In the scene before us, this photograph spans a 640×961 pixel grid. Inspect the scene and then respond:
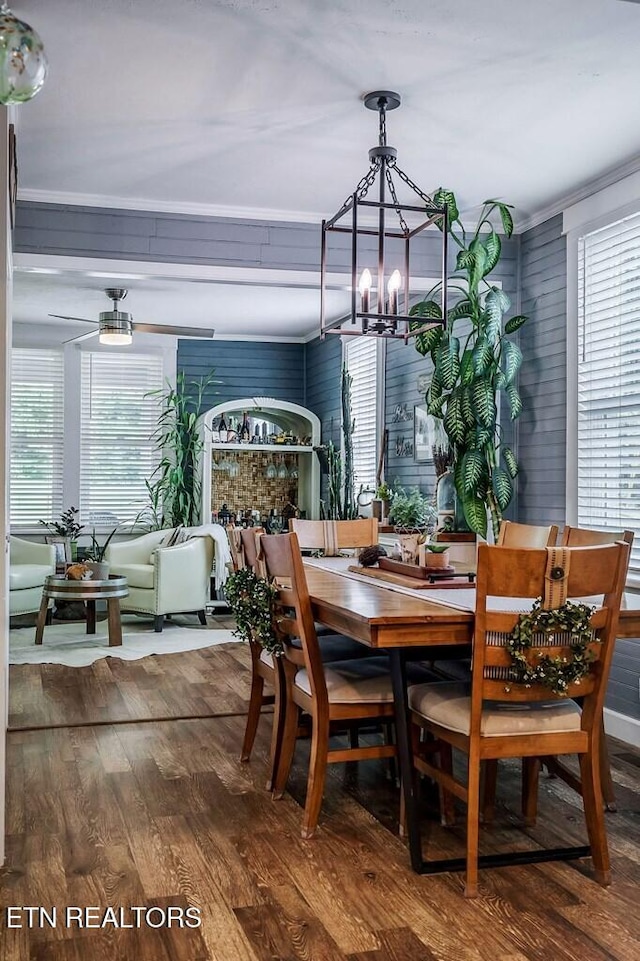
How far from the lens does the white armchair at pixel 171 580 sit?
23.6ft

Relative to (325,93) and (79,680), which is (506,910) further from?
(79,680)

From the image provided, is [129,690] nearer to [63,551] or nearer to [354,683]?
[354,683]

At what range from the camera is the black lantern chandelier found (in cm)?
350

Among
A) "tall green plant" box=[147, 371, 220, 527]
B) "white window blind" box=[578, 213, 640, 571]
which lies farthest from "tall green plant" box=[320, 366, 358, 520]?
"white window blind" box=[578, 213, 640, 571]

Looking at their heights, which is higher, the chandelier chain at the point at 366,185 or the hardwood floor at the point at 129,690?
the chandelier chain at the point at 366,185

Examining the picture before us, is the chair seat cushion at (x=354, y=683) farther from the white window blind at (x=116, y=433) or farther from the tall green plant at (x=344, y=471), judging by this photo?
the white window blind at (x=116, y=433)

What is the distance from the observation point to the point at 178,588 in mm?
7289

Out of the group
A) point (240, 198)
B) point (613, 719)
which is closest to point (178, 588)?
point (240, 198)

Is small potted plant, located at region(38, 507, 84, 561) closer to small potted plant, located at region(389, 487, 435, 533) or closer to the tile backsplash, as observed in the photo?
the tile backsplash

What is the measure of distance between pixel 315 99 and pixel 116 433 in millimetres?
5801

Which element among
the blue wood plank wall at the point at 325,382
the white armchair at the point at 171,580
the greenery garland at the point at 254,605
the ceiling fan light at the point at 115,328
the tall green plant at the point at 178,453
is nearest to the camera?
the greenery garland at the point at 254,605

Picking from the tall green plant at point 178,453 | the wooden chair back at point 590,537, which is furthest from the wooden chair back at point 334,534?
the tall green plant at point 178,453

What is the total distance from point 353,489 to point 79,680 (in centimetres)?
330

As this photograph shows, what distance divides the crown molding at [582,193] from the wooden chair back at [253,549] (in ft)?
8.74
